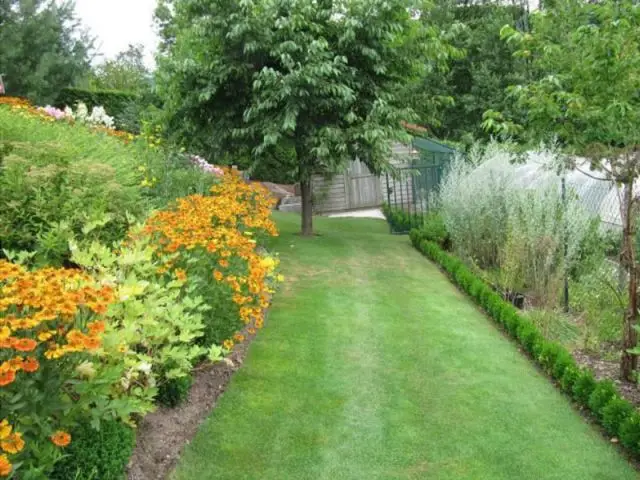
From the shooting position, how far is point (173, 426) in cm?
362

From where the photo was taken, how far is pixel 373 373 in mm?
4816

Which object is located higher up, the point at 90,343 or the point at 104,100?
the point at 104,100

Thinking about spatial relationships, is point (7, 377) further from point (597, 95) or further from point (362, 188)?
point (362, 188)

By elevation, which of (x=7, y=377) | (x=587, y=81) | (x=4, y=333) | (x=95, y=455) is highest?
(x=587, y=81)

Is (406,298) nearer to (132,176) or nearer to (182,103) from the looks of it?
(132,176)

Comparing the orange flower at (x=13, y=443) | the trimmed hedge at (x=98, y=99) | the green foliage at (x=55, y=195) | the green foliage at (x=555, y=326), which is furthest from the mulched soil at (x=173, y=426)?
the trimmed hedge at (x=98, y=99)

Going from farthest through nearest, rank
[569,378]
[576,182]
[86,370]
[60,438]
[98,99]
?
1. [98,99]
2. [576,182]
3. [569,378]
4. [86,370]
5. [60,438]

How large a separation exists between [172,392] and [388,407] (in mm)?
1477

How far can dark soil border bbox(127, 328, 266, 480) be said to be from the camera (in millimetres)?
3180

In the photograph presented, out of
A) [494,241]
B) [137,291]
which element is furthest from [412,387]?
[494,241]

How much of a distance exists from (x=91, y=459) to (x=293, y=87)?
22.7ft

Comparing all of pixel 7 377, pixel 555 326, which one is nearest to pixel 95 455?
pixel 7 377

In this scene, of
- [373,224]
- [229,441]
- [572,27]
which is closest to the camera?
[229,441]

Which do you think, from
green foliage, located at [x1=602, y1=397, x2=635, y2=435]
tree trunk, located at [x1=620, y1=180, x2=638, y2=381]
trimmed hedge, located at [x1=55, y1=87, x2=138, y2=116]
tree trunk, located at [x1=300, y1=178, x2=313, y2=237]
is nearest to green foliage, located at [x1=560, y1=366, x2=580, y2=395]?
tree trunk, located at [x1=620, y1=180, x2=638, y2=381]
